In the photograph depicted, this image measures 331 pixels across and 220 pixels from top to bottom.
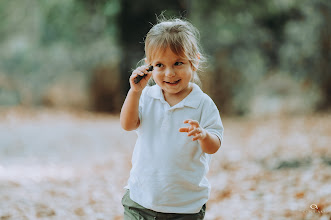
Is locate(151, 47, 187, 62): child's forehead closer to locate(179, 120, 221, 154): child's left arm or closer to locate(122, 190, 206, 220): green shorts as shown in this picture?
locate(179, 120, 221, 154): child's left arm

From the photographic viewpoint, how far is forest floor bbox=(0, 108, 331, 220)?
3166 millimetres

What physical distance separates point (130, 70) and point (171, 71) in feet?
22.7

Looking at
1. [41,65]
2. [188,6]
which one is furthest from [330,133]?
[41,65]

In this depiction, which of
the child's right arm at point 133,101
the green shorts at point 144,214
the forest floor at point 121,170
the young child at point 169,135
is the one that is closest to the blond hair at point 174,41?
the young child at point 169,135

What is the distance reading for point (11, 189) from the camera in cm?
351

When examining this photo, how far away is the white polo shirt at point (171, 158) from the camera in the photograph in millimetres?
1809

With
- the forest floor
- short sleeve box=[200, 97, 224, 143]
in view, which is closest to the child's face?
short sleeve box=[200, 97, 224, 143]

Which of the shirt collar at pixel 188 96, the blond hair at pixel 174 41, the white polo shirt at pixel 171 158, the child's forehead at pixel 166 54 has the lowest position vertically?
the white polo shirt at pixel 171 158

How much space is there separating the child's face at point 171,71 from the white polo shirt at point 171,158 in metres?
0.07

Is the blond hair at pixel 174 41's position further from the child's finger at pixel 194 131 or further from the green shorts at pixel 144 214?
the green shorts at pixel 144 214

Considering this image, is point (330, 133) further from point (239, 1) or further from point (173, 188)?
point (173, 188)

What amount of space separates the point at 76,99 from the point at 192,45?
832 centimetres

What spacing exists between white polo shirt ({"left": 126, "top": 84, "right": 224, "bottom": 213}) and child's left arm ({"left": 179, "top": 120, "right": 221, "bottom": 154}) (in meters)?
0.06

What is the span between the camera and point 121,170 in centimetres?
495
